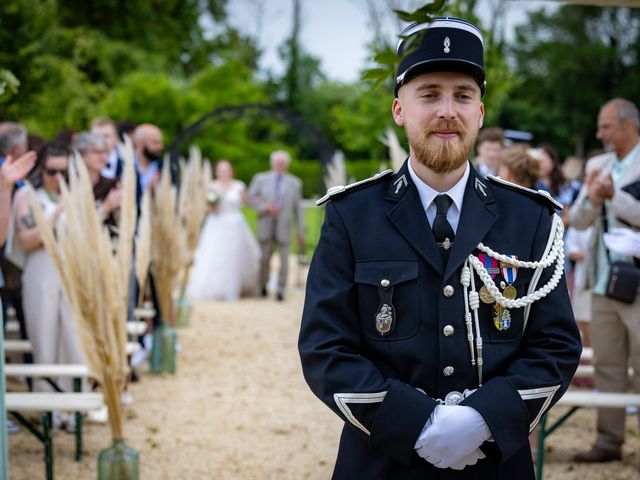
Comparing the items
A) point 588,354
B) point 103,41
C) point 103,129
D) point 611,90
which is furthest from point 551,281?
point 611,90

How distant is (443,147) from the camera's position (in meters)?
2.11

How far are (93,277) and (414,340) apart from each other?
269 centimetres

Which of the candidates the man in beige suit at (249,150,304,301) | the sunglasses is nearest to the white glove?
the sunglasses

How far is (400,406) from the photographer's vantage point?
202cm

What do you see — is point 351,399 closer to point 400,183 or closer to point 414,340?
point 414,340

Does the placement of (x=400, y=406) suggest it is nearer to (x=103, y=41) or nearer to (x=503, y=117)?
(x=103, y=41)

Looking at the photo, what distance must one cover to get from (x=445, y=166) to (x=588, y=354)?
363cm

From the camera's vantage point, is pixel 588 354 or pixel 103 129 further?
pixel 103 129

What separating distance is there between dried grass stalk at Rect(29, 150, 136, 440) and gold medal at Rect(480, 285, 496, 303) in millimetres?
2648

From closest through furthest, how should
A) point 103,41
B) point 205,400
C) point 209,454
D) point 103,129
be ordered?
point 209,454, point 205,400, point 103,129, point 103,41

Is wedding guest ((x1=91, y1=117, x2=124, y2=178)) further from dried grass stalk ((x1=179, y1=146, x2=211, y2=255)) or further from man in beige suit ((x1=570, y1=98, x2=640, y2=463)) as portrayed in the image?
man in beige suit ((x1=570, y1=98, x2=640, y2=463))

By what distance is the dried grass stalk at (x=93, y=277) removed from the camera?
435 cm

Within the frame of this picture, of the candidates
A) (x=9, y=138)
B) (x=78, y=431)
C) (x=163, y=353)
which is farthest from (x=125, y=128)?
(x=78, y=431)

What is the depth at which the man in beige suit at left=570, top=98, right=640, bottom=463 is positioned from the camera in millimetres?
4766
